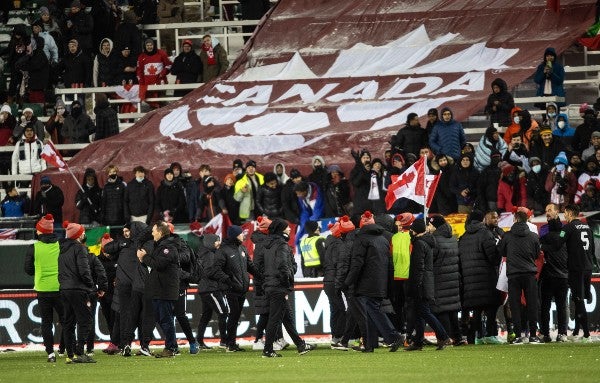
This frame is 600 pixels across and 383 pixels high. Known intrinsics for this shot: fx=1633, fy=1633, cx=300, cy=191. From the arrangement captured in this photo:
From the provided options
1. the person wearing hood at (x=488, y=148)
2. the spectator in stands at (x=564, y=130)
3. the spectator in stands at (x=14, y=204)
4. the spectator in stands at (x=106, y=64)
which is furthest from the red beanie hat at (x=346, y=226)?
the spectator in stands at (x=106, y=64)

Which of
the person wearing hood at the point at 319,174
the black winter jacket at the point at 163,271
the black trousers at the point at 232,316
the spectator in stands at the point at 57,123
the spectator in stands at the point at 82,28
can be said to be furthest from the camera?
the spectator in stands at the point at 82,28

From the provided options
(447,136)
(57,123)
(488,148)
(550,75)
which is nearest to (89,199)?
(57,123)

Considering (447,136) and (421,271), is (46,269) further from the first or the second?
(447,136)

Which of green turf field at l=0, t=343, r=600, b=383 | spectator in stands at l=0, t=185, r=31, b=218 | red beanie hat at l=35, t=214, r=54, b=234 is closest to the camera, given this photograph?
green turf field at l=0, t=343, r=600, b=383

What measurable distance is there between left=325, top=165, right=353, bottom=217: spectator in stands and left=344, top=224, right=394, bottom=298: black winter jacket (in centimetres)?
784

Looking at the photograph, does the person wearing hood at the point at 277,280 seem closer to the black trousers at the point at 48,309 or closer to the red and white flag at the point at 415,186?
the black trousers at the point at 48,309

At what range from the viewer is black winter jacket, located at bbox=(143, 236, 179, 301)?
21.8m

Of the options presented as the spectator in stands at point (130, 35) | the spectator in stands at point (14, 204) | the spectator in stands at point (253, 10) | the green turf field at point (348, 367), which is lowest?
the green turf field at point (348, 367)

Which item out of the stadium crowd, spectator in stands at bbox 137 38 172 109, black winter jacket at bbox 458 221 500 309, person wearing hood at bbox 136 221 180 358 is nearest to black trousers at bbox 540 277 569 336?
the stadium crowd

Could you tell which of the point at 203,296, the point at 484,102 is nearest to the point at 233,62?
the point at 484,102

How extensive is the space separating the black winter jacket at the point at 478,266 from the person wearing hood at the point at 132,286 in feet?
14.4

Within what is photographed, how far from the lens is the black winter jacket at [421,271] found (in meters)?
21.7

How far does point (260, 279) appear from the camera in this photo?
22.4 m

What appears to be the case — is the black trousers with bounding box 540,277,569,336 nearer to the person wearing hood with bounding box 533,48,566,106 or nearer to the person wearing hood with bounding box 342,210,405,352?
the person wearing hood with bounding box 342,210,405,352
